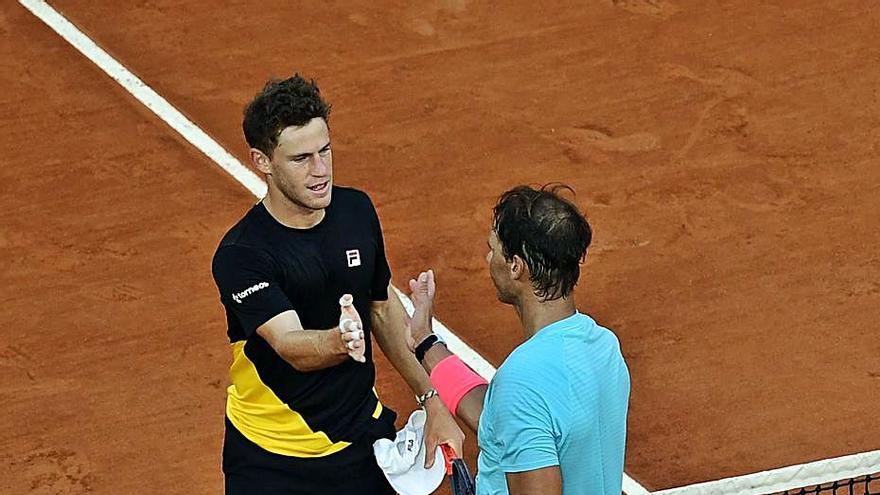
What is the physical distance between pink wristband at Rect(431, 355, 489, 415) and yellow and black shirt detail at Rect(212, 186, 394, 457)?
71cm

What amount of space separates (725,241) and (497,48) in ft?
9.53

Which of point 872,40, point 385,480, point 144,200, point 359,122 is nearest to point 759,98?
point 872,40

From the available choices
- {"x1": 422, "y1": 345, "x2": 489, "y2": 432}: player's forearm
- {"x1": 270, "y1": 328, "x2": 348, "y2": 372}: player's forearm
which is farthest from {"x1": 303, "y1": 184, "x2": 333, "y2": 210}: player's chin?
{"x1": 422, "y1": 345, "x2": 489, "y2": 432}: player's forearm

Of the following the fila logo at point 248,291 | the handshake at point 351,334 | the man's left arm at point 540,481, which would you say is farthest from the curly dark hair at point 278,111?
the man's left arm at point 540,481

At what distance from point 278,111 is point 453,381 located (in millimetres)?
1261

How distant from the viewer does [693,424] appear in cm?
773

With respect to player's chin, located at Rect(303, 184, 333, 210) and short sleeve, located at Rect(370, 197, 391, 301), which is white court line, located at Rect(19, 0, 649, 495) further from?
player's chin, located at Rect(303, 184, 333, 210)

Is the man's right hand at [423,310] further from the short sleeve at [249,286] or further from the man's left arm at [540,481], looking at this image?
the man's left arm at [540,481]

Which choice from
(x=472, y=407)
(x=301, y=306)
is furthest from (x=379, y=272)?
(x=472, y=407)

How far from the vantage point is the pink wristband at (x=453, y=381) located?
4.70 metres

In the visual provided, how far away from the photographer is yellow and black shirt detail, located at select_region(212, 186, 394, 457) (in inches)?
205

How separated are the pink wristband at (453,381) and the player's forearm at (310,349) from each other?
0.35 m

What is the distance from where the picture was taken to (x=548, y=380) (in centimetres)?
413

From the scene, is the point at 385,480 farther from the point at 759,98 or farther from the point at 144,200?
the point at 759,98
